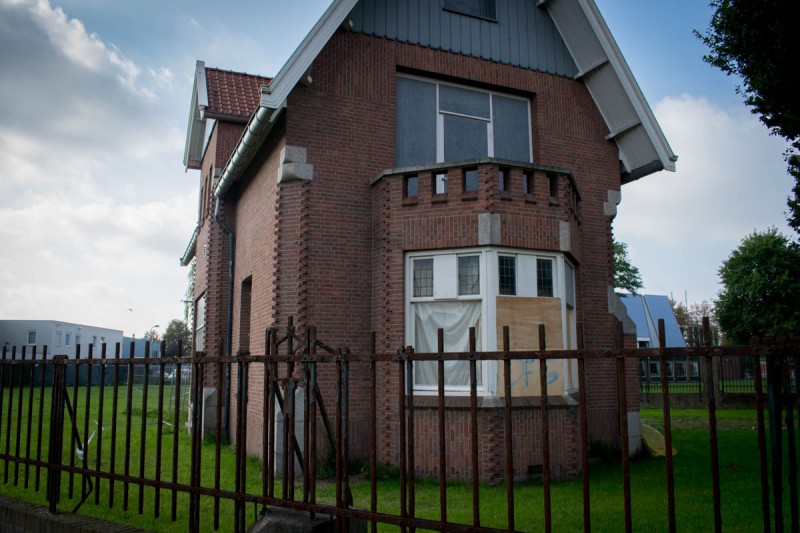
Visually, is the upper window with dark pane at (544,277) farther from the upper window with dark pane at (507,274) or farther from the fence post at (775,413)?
the fence post at (775,413)

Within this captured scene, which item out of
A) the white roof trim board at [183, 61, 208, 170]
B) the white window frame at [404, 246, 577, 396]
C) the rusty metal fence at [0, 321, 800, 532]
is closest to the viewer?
the rusty metal fence at [0, 321, 800, 532]

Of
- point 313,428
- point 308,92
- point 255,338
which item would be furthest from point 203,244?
point 313,428

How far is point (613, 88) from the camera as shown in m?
12.5

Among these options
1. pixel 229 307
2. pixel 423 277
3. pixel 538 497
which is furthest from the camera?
pixel 229 307

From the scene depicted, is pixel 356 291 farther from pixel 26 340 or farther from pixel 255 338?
pixel 26 340

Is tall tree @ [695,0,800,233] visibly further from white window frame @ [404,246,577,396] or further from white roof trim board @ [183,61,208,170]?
white roof trim board @ [183,61,208,170]

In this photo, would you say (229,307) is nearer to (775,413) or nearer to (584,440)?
(584,440)

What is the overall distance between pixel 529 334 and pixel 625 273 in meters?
44.4

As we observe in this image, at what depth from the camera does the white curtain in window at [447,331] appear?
9.65m

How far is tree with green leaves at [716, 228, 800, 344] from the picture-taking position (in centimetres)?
3028

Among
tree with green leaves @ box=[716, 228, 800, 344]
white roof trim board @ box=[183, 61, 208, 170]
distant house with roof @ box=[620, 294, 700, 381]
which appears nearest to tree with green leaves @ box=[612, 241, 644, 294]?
distant house with roof @ box=[620, 294, 700, 381]

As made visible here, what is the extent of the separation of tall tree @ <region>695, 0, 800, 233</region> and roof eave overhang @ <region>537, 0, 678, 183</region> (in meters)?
1.81

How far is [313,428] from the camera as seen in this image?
464 cm

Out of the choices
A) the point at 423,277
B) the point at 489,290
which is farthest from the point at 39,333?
the point at 489,290
